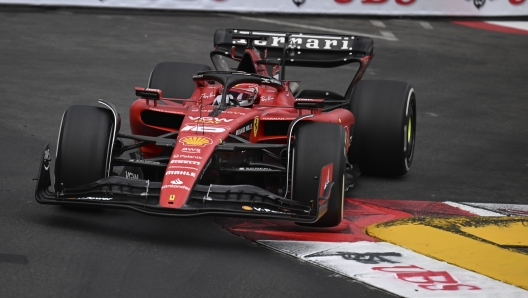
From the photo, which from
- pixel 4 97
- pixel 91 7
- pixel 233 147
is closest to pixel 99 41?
pixel 91 7

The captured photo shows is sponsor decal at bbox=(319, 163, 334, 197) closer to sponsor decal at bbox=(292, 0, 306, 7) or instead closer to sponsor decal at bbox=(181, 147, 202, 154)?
sponsor decal at bbox=(181, 147, 202, 154)

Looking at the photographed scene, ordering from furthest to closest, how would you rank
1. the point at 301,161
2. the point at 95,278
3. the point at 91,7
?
the point at 91,7, the point at 301,161, the point at 95,278

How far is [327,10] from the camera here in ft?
70.4

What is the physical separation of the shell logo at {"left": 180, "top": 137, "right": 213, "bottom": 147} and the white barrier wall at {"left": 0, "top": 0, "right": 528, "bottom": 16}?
1387 cm

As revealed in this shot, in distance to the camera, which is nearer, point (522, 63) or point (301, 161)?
point (301, 161)

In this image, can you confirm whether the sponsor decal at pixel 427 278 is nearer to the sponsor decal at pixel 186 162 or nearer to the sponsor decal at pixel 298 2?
the sponsor decal at pixel 186 162

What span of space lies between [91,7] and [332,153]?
575 inches

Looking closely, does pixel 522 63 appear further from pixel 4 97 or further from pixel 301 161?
pixel 301 161

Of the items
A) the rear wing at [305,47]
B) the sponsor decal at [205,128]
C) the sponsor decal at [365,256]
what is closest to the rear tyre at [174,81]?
the rear wing at [305,47]

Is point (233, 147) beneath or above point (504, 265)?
above

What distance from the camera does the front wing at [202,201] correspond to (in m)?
7.00

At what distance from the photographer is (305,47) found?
35.3ft

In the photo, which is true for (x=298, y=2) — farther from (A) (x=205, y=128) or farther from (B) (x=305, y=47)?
Answer: (A) (x=205, y=128)

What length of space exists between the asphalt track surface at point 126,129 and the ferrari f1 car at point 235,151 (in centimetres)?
31
